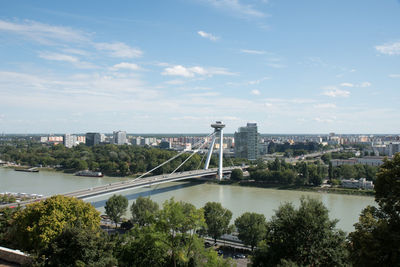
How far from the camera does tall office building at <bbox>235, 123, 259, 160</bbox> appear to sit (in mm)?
29719

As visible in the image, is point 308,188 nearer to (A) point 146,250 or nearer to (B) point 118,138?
(A) point 146,250

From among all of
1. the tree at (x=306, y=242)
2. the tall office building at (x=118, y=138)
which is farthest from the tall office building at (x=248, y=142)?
the tree at (x=306, y=242)

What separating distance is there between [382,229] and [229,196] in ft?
36.4

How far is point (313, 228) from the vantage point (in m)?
3.30

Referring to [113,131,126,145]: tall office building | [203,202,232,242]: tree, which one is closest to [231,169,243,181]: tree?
[203,202,232,242]: tree

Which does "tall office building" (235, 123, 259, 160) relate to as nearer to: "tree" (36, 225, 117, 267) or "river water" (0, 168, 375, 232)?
"river water" (0, 168, 375, 232)

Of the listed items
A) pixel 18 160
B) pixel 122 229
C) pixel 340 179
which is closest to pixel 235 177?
pixel 340 179

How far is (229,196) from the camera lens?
13.6 metres

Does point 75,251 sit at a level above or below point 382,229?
below

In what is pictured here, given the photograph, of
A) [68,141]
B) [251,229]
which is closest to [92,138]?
[68,141]

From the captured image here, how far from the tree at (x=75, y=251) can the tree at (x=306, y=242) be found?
166 cm

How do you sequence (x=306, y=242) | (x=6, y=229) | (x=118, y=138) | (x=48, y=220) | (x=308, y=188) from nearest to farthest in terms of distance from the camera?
(x=306, y=242) → (x=48, y=220) → (x=6, y=229) → (x=308, y=188) → (x=118, y=138)

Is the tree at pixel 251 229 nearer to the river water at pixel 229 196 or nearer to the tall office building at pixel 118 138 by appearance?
the river water at pixel 229 196

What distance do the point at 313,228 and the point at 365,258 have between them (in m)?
0.66
